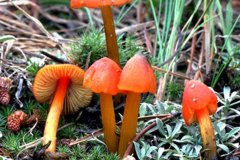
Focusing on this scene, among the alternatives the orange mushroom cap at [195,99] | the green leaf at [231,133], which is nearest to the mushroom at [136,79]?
the orange mushroom cap at [195,99]

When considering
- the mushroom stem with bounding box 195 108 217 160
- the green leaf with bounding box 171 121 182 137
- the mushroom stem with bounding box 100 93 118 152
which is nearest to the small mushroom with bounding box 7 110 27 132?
the mushroom stem with bounding box 100 93 118 152

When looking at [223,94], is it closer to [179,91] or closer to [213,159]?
[179,91]

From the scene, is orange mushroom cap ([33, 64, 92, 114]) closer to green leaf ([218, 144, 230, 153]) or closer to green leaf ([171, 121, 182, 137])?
green leaf ([171, 121, 182, 137])

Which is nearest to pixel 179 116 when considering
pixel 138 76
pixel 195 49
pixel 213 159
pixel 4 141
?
pixel 213 159

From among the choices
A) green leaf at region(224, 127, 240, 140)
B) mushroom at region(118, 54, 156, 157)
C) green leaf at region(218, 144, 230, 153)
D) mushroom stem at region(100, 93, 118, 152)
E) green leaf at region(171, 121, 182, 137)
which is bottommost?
green leaf at region(218, 144, 230, 153)

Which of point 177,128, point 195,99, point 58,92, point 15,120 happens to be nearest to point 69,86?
point 58,92

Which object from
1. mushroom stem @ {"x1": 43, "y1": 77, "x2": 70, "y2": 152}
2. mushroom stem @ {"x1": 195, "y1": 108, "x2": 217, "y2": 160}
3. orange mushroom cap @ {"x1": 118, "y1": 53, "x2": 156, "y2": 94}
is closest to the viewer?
orange mushroom cap @ {"x1": 118, "y1": 53, "x2": 156, "y2": 94}
